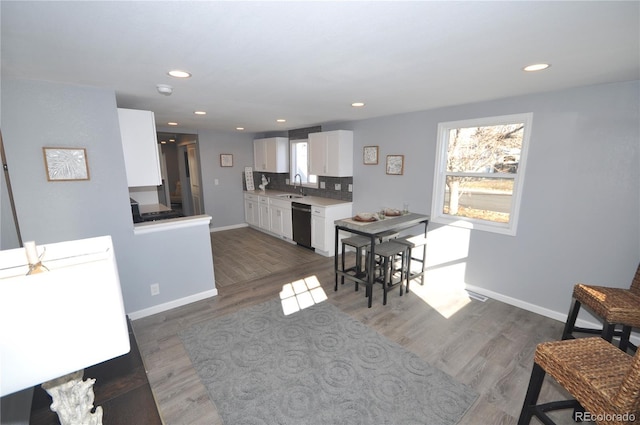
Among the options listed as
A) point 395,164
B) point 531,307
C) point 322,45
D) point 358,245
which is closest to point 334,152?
point 395,164

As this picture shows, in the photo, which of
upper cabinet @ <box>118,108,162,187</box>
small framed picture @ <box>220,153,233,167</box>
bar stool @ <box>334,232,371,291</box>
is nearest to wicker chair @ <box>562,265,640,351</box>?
bar stool @ <box>334,232,371,291</box>

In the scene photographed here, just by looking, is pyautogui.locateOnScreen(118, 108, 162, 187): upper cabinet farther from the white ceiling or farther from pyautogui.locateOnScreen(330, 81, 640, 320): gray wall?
pyautogui.locateOnScreen(330, 81, 640, 320): gray wall

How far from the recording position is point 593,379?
4.42ft

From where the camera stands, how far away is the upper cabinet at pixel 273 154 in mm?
5961

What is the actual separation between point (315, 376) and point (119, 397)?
1302 millimetres

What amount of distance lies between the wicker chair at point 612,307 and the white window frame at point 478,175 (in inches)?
35.7

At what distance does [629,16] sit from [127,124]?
3.56m

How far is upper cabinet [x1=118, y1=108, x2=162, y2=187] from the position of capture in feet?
8.70

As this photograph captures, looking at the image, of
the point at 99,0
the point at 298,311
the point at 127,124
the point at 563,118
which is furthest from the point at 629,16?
the point at 127,124

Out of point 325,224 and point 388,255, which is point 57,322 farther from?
point 325,224

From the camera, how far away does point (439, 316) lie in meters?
2.93

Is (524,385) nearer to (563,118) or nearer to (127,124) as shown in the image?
(563,118)

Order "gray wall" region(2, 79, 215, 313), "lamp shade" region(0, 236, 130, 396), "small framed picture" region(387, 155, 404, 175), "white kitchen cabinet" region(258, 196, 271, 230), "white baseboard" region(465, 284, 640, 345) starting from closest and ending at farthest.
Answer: "lamp shade" region(0, 236, 130, 396) → "gray wall" region(2, 79, 215, 313) → "white baseboard" region(465, 284, 640, 345) → "small framed picture" region(387, 155, 404, 175) → "white kitchen cabinet" region(258, 196, 271, 230)

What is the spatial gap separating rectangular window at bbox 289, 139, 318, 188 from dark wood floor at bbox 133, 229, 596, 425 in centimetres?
233
